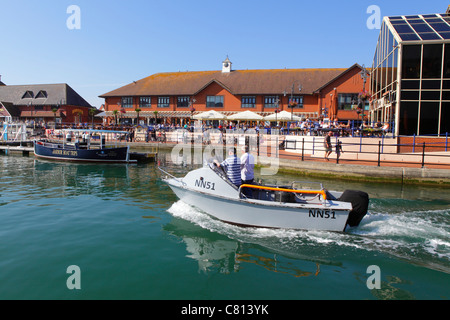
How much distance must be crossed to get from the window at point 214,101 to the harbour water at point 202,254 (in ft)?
124

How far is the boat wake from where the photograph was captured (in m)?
7.90

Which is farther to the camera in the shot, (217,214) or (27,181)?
(27,181)

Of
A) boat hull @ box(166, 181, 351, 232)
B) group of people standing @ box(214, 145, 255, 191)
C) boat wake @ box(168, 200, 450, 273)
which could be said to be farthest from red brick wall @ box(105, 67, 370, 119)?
boat hull @ box(166, 181, 351, 232)

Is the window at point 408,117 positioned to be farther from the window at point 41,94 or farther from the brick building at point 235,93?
the window at point 41,94

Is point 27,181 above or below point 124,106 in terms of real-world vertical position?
below

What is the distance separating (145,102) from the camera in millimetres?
53000

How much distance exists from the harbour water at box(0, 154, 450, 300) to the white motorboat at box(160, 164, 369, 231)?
0.30m

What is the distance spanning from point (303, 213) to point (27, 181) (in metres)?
15.3

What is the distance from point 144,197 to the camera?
1423 centimetres

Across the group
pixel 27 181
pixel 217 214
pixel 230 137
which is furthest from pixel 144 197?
pixel 230 137

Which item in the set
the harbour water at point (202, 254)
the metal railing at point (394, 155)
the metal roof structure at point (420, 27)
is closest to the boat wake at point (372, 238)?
the harbour water at point (202, 254)
